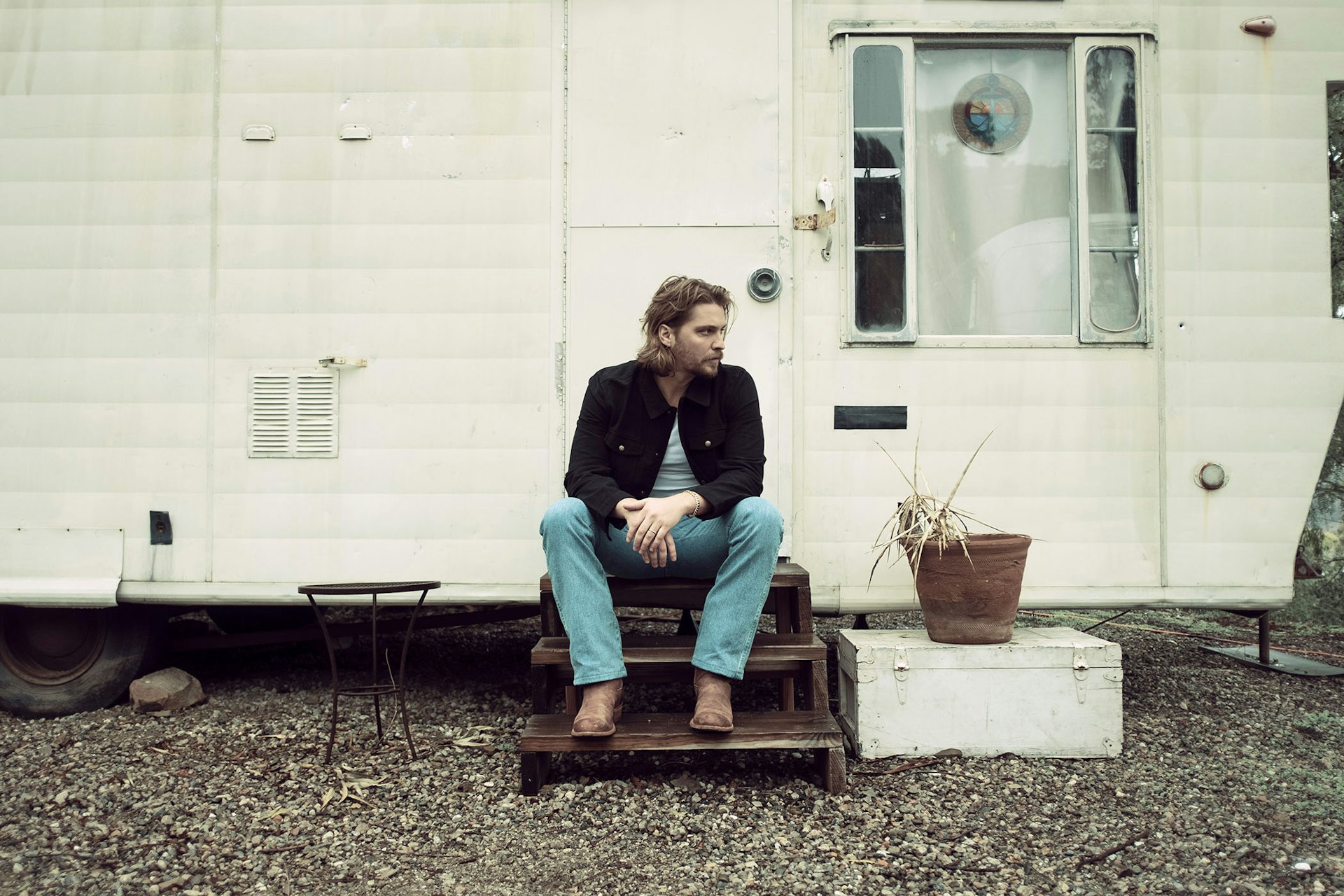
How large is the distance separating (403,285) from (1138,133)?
9.23ft

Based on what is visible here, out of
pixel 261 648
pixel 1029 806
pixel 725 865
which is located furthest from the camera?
pixel 261 648

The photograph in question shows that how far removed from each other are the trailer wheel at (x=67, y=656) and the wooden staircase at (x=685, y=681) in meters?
1.81

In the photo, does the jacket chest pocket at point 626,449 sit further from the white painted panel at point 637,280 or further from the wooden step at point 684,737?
the wooden step at point 684,737

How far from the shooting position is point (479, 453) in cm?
328

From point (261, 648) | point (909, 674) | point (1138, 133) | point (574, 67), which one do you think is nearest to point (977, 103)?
point (1138, 133)

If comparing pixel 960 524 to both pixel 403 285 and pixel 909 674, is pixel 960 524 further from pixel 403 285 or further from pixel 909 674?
pixel 403 285

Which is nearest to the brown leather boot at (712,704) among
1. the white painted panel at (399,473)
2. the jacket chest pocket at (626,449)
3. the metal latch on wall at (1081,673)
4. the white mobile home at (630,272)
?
the jacket chest pocket at (626,449)

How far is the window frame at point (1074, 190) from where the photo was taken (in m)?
3.24

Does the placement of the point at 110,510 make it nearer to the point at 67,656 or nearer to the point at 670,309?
the point at 67,656

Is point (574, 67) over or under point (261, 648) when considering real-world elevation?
over

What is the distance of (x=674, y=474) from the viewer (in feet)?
9.64

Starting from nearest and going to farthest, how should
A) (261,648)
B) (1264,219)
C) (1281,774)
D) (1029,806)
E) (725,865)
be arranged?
(725,865) → (1029,806) → (1281,774) → (1264,219) → (261,648)

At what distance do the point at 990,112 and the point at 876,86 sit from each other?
45 centimetres

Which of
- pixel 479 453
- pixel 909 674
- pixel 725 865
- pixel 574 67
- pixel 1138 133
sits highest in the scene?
pixel 574 67
